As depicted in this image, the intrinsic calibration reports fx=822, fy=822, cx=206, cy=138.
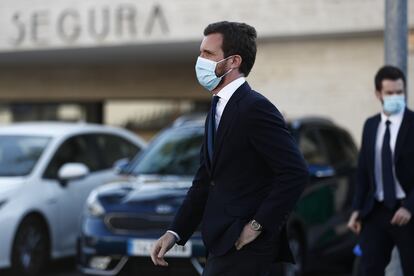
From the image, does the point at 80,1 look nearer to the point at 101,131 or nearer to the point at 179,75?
the point at 179,75

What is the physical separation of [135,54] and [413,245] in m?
13.0

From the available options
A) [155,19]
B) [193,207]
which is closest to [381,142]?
[193,207]

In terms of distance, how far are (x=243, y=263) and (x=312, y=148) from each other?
503cm

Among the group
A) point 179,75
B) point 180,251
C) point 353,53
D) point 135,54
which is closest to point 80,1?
point 135,54

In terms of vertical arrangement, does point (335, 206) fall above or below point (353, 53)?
below

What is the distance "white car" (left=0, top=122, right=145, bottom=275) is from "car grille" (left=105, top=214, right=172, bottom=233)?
126 cm

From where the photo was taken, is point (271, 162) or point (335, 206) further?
point (335, 206)

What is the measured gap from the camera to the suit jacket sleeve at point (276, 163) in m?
3.31

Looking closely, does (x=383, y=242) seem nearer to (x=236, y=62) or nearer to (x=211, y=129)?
(x=211, y=129)

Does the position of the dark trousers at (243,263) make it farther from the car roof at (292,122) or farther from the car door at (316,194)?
the car roof at (292,122)

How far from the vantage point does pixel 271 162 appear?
3.34 metres

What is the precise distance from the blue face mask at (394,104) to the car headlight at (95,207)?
3.03 metres

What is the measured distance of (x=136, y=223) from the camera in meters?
7.10

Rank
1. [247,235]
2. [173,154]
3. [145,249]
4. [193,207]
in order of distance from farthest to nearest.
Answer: [173,154], [145,249], [193,207], [247,235]
